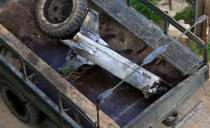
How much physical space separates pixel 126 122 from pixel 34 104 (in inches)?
51.2

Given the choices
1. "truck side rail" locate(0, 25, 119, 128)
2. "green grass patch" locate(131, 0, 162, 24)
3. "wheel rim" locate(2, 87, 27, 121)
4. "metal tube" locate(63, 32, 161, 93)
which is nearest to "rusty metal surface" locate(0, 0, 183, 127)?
"truck side rail" locate(0, 25, 119, 128)

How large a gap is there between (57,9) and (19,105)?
162 cm

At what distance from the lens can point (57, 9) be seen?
7.11 m

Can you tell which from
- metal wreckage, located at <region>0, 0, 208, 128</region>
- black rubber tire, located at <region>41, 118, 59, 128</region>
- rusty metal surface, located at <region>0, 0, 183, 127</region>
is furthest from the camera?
black rubber tire, located at <region>41, 118, 59, 128</region>

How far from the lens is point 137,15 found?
693cm

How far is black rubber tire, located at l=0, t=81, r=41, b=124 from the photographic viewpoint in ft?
21.1

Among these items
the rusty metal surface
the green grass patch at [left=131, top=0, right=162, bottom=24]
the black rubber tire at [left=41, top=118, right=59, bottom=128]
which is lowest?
the green grass patch at [left=131, top=0, right=162, bottom=24]

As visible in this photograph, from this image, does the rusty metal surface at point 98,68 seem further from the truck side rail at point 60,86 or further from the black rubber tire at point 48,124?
the black rubber tire at point 48,124

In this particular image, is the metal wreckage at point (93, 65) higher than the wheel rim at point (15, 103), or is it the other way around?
the metal wreckage at point (93, 65)

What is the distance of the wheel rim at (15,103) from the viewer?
22.4ft

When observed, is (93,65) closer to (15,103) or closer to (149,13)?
(15,103)

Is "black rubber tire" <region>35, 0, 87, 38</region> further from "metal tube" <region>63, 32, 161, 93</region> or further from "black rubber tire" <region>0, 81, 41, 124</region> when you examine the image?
"black rubber tire" <region>0, 81, 41, 124</region>

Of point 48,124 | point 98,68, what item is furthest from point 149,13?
point 48,124

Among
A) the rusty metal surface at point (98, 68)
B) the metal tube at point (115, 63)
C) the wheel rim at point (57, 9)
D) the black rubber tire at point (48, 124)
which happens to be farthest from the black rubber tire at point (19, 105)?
the wheel rim at point (57, 9)
